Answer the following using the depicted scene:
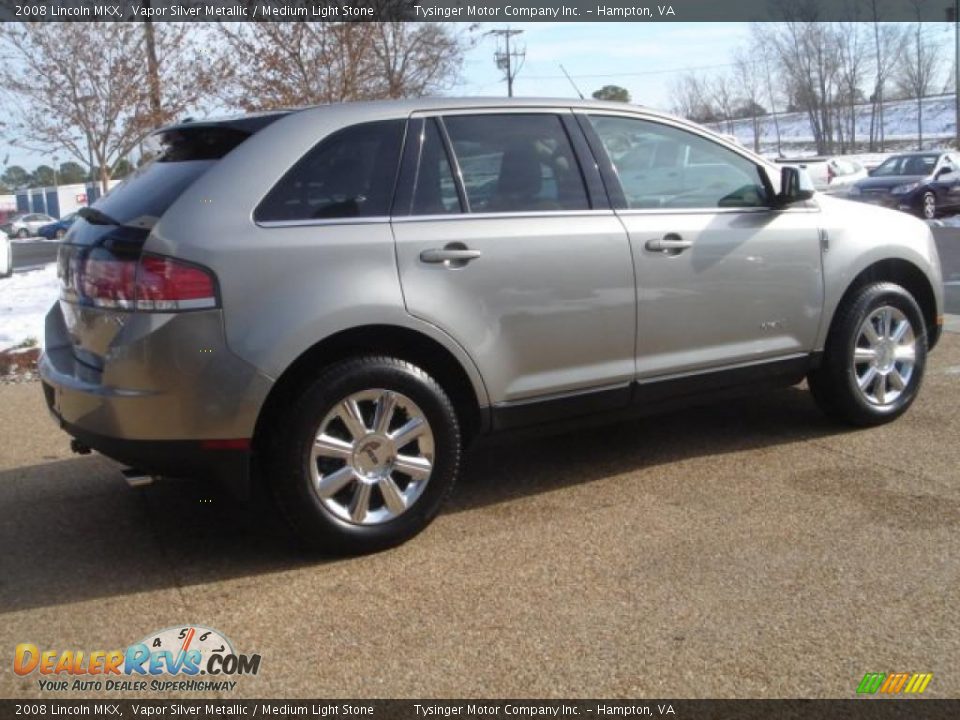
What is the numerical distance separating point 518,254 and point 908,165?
21.5m

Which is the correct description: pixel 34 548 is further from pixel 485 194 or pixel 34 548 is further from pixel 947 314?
pixel 947 314

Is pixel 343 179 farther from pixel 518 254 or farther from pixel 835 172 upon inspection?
pixel 835 172

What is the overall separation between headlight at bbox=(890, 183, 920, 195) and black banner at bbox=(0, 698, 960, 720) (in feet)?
69.5

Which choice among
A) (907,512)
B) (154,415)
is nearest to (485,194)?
(154,415)

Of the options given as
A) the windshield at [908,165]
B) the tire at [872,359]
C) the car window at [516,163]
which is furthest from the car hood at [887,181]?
the car window at [516,163]

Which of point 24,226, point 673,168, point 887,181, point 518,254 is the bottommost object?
point 24,226

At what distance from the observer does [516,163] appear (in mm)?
4348

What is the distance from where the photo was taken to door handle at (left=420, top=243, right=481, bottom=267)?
3945 millimetres

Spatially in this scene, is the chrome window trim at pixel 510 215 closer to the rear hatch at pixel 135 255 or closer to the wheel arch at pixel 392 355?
the wheel arch at pixel 392 355

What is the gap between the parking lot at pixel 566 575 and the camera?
9.90 feet

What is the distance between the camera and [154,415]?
11.7 ft

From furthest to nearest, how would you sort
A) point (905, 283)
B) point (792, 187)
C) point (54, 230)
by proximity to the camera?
point (54, 230) → point (905, 283) → point (792, 187)

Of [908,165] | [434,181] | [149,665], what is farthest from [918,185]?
[149,665]

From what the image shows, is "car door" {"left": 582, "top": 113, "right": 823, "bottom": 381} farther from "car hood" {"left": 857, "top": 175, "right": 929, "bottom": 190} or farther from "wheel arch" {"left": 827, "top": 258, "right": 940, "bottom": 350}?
"car hood" {"left": 857, "top": 175, "right": 929, "bottom": 190}
